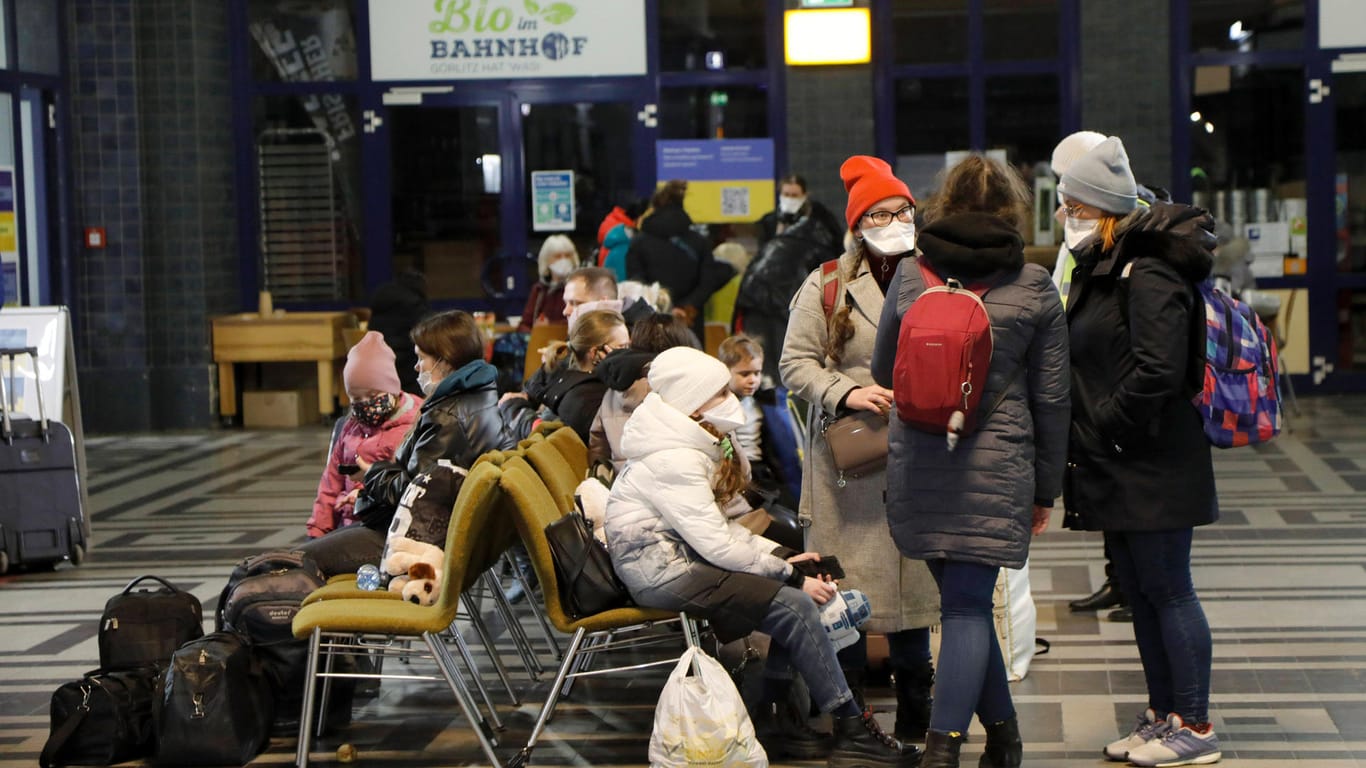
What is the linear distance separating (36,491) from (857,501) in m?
4.71

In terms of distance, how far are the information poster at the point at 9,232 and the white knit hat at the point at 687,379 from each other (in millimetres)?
9742

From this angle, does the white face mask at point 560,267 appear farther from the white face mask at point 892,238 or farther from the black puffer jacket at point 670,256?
the white face mask at point 892,238

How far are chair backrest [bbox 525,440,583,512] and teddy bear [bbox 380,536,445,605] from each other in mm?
399

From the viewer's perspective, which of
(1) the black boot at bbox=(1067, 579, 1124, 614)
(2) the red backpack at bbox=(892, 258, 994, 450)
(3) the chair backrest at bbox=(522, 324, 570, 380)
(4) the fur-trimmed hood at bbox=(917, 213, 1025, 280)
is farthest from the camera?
(3) the chair backrest at bbox=(522, 324, 570, 380)

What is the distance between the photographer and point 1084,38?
560 inches

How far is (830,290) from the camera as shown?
4.90m

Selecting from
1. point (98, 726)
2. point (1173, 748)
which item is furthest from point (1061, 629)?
point (98, 726)

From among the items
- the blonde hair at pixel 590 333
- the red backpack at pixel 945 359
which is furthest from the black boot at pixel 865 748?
the blonde hair at pixel 590 333

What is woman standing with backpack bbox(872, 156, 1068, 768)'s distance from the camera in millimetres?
4156

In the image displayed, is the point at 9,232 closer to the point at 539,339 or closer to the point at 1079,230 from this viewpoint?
the point at 539,339

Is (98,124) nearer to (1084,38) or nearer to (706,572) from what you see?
(1084,38)

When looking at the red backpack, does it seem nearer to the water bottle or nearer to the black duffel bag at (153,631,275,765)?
the water bottle

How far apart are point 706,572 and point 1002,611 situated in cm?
→ 121

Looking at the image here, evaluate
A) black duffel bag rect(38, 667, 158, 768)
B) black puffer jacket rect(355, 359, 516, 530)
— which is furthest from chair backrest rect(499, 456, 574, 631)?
black duffel bag rect(38, 667, 158, 768)
